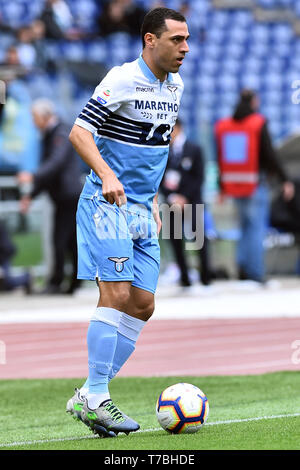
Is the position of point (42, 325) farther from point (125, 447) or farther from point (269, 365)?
point (125, 447)

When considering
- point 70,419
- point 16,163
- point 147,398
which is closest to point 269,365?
point 147,398

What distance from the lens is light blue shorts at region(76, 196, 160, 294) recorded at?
575 cm

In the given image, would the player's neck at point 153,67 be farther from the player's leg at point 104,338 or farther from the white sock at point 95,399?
the white sock at point 95,399

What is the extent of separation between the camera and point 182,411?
562 cm

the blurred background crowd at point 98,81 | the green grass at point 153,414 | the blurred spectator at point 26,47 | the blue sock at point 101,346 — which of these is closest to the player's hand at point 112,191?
the blue sock at point 101,346

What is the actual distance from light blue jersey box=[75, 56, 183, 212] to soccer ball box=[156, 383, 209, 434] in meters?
1.09

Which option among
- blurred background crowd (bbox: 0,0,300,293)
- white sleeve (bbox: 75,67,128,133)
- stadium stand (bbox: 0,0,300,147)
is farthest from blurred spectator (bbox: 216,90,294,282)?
white sleeve (bbox: 75,67,128,133)

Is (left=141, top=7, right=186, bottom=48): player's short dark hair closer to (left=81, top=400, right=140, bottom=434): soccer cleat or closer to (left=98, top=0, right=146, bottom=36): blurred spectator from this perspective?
(left=81, top=400, right=140, bottom=434): soccer cleat

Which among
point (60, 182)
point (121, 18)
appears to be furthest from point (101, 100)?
point (121, 18)

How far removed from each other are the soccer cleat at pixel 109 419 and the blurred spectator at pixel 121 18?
1876 centimetres

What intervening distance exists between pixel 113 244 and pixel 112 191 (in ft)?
1.27

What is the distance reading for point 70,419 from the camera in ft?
21.3

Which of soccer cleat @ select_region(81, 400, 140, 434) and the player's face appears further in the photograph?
the player's face

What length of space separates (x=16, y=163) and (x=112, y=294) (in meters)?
11.9
